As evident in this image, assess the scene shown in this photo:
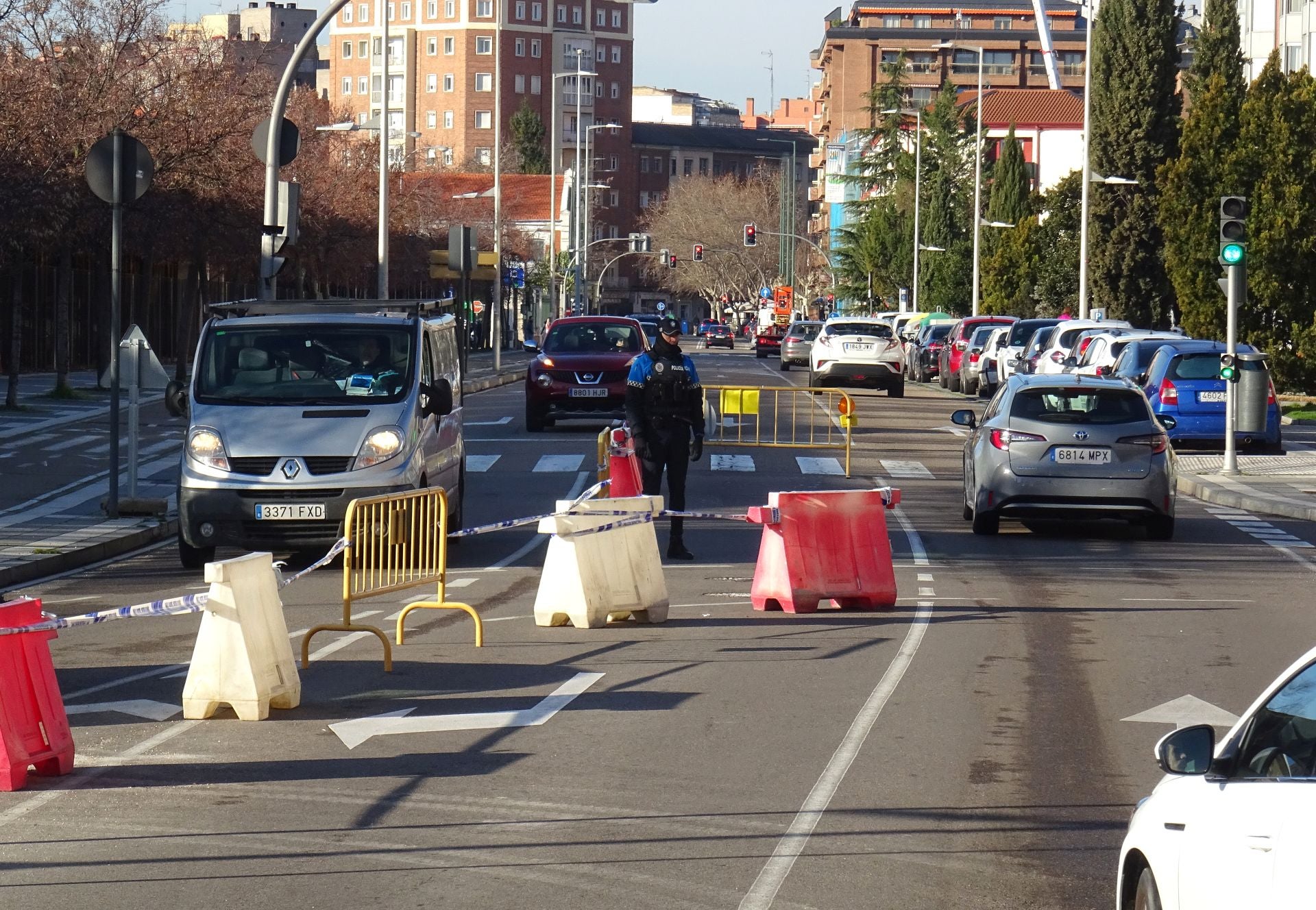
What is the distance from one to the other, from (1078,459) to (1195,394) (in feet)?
39.6

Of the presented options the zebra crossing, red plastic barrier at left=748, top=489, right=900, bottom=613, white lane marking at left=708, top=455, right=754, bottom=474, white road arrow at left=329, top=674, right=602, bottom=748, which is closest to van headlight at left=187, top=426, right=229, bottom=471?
red plastic barrier at left=748, top=489, right=900, bottom=613

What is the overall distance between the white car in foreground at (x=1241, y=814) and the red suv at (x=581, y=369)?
83.3 ft

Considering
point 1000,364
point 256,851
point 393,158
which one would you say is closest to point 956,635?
point 256,851

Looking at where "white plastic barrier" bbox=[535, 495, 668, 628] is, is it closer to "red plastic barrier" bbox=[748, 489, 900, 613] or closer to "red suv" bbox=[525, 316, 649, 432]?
"red plastic barrier" bbox=[748, 489, 900, 613]

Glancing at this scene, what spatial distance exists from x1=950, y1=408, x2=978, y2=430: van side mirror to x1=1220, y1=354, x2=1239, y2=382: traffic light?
5472 millimetres

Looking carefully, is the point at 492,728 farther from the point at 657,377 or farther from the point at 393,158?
the point at 393,158

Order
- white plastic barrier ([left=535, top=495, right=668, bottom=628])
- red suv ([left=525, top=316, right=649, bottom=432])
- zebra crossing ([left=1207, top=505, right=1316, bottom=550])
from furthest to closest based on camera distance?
red suv ([left=525, top=316, right=649, bottom=432])
zebra crossing ([left=1207, top=505, right=1316, bottom=550])
white plastic barrier ([left=535, top=495, right=668, bottom=628])

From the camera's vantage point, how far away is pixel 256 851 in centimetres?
682

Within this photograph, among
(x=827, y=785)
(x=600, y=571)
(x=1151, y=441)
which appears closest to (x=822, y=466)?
(x=1151, y=441)

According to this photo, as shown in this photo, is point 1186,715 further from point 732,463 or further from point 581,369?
point 581,369

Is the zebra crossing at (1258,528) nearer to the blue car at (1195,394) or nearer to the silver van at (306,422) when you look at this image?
the blue car at (1195,394)

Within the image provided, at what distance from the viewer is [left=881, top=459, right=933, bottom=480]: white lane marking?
25312 mm

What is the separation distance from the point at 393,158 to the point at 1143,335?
5677cm

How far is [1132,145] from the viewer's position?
63.6 m
